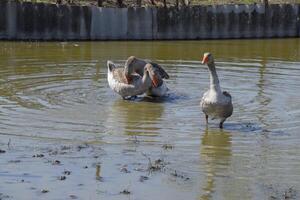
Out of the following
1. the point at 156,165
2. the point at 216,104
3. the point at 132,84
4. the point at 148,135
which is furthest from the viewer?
the point at 132,84

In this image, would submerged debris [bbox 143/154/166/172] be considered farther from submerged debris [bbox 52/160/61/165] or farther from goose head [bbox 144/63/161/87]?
goose head [bbox 144/63/161/87]

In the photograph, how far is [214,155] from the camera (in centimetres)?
1136

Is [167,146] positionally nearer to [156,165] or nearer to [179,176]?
[156,165]

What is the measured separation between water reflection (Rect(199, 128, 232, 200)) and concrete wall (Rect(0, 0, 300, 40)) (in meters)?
17.9

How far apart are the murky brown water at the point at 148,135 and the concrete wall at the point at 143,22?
24.5 feet

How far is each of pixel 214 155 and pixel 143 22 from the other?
20035mm

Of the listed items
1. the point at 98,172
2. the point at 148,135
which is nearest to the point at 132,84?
the point at 148,135

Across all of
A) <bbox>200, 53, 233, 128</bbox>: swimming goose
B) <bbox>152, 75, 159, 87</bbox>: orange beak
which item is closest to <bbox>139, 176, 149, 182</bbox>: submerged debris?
<bbox>200, 53, 233, 128</bbox>: swimming goose

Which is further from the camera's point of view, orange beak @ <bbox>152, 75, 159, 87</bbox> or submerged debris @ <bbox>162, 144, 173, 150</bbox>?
orange beak @ <bbox>152, 75, 159, 87</bbox>

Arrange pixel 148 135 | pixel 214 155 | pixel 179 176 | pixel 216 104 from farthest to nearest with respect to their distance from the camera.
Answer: pixel 216 104
pixel 148 135
pixel 214 155
pixel 179 176

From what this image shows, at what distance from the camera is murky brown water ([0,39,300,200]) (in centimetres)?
945

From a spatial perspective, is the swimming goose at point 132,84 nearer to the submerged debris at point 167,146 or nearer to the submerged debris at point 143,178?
the submerged debris at point 167,146

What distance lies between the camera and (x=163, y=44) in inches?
1162

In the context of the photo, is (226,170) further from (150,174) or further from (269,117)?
(269,117)
